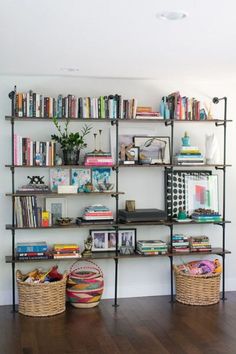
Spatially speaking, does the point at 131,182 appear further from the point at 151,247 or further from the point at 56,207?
the point at 56,207

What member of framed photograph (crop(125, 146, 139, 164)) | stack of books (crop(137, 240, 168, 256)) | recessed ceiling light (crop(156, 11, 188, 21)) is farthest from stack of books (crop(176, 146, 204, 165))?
recessed ceiling light (crop(156, 11, 188, 21))

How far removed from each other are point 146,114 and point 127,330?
2.22 meters

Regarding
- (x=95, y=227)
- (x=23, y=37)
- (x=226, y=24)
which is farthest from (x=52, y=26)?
(x=95, y=227)

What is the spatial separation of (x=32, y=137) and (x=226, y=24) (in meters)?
2.64

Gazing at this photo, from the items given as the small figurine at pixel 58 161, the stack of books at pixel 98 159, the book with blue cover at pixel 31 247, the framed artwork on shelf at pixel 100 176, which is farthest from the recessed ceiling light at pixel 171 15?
the book with blue cover at pixel 31 247

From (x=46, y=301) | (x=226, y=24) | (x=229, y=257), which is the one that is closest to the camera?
(x=226, y=24)

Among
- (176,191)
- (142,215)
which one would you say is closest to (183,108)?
(176,191)

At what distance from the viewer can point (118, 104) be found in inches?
217

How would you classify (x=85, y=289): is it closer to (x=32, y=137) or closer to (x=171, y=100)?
(x=32, y=137)

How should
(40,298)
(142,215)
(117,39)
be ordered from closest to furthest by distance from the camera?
(117,39), (40,298), (142,215)

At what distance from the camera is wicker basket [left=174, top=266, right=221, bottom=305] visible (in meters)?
5.45

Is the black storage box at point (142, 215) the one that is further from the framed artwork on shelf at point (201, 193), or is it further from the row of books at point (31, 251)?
the row of books at point (31, 251)

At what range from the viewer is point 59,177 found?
18.2ft

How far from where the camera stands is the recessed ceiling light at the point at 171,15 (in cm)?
329
